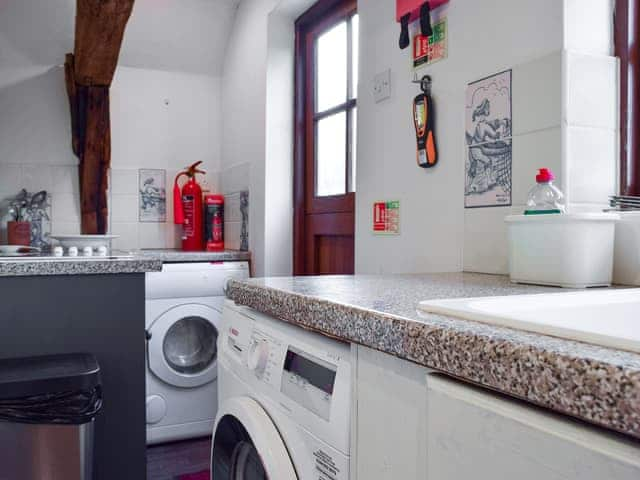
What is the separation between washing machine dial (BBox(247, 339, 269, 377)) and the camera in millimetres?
1026

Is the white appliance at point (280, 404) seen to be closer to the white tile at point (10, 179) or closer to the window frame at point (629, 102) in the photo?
the window frame at point (629, 102)

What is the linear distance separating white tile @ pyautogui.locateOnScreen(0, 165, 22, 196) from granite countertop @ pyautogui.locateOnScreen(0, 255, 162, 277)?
5.52ft

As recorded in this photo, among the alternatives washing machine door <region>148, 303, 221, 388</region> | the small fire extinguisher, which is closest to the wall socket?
washing machine door <region>148, 303, 221, 388</region>

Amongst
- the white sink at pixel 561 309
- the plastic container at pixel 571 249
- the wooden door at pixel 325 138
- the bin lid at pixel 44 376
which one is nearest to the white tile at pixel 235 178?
the wooden door at pixel 325 138

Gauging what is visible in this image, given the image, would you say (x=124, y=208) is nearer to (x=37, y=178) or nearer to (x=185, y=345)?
(x=37, y=178)

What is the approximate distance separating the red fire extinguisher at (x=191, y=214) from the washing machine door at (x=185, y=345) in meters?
0.61

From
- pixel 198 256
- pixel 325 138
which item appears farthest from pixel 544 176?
pixel 198 256

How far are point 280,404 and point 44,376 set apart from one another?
2.61 feet

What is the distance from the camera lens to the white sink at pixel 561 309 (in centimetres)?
66

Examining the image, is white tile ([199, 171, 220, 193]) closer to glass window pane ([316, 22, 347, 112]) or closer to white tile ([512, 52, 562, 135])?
glass window pane ([316, 22, 347, 112])

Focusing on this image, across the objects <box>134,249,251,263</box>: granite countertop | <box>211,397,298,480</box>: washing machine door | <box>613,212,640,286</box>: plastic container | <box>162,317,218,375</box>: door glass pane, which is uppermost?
<box>613,212,640,286</box>: plastic container

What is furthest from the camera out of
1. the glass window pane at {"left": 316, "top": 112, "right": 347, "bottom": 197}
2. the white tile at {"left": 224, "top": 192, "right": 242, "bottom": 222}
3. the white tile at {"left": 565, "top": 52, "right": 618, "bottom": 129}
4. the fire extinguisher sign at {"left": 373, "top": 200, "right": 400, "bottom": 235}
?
the white tile at {"left": 224, "top": 192, "right": 242, "bottom": 222}

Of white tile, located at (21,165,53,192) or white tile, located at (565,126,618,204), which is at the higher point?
white tile, located at (21,165,53,192)

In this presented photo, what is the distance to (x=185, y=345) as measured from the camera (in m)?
2.92
